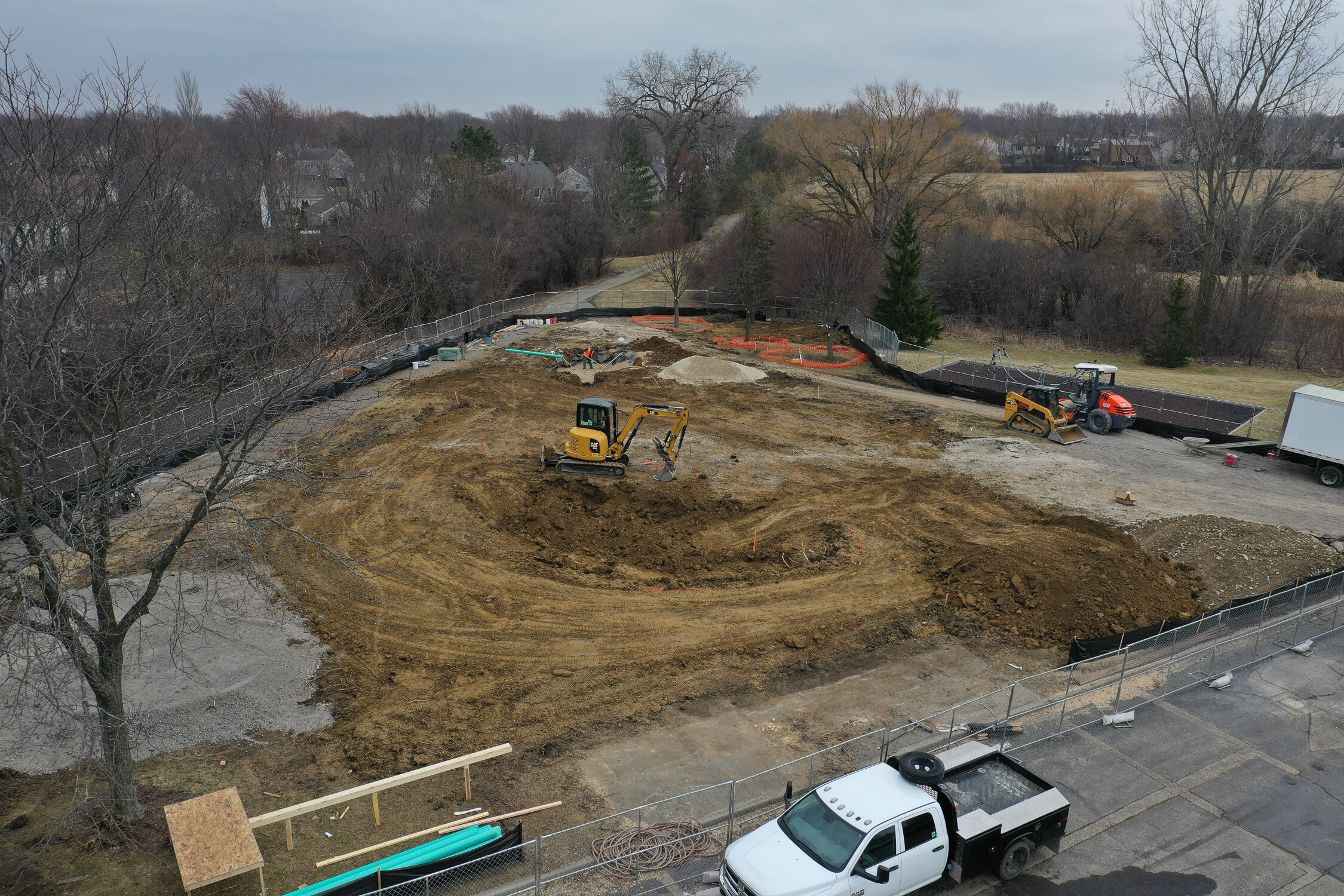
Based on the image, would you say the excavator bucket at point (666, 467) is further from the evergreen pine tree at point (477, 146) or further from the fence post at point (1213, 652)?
the evergreen pine tree at point (477, 146)

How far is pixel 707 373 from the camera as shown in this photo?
124 ft

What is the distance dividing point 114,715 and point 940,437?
2611 centimetres

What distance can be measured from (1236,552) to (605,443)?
16371 millimetres

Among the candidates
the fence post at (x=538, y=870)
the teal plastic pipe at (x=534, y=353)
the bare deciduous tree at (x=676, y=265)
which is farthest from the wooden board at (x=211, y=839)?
the bare deciduous tree at (x=676, y=265)

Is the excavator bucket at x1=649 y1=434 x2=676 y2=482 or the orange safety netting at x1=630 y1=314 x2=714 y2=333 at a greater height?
the orange safety netting at x1=630 y1=314 x2=714 y2=333

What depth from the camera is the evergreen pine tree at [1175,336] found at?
147 ft

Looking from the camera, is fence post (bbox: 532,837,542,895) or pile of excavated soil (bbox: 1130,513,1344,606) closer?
fence post (bbox: 532,837,542,895)

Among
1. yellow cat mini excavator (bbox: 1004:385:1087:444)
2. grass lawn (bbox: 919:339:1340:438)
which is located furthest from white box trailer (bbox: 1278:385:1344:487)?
yellow cat mini excavator (bbox: 1004:385:1087:444)

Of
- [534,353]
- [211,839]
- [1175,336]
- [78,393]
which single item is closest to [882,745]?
[211,839]

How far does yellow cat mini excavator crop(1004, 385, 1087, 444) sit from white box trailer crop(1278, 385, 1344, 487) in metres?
6.10

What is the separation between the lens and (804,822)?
1058 centimetres

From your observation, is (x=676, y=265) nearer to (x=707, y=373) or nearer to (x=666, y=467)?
(x=707, y=373)

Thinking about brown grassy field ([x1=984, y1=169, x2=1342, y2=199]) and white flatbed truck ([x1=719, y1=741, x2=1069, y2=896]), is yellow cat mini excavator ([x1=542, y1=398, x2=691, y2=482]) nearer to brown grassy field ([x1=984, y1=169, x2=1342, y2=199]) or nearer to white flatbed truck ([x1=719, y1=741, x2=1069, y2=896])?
white flatbed truck ([x1=719, y1=741, x2=1069, y2=896])

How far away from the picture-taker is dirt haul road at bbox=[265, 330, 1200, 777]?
603 inches
